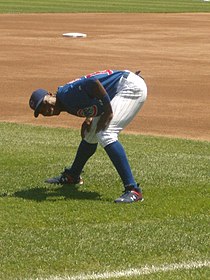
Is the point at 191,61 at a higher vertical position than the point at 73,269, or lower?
lower

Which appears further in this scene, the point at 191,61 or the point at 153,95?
the point at 191,61

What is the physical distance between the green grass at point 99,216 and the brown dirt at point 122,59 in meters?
4.00

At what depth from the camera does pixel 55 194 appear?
952 centimetres

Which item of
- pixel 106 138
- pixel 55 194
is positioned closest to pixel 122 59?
pixel 55 194

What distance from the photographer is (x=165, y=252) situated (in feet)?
23.9

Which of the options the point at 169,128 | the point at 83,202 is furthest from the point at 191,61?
the point at 83,202

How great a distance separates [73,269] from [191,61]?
66.2 ft

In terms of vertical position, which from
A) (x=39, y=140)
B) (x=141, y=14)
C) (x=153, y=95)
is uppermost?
(x=39, y=140)

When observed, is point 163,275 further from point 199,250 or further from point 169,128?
point 169,128

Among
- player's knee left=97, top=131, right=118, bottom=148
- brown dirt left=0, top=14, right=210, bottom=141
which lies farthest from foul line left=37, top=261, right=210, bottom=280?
brown dirt left=0, top=14, right=210, bottom=141

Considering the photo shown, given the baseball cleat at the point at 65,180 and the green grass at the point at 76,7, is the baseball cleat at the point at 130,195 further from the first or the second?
the green grass at the point at 76,7

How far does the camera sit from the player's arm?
8.74m

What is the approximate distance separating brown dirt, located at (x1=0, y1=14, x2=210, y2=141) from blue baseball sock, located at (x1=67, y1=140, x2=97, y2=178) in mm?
5449

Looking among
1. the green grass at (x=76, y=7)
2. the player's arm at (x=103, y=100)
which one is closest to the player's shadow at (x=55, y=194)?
the player's arm at (x=103, y=100)
